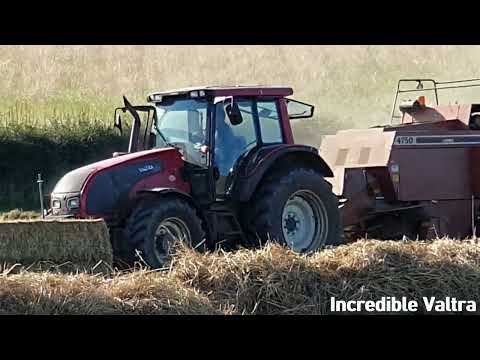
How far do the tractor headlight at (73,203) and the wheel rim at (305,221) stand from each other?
92.8 inches

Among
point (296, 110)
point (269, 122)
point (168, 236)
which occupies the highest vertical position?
point (296, 110)

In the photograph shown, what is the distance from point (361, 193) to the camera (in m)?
11.8

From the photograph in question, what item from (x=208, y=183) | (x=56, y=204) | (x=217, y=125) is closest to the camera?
(x=56, y=204)

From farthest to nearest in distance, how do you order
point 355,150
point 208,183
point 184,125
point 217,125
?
point 355,150 < point 184,125 < point 217,125 < point 208,183

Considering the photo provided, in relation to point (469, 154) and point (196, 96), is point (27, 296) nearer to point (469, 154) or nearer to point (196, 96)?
point (196, 96)

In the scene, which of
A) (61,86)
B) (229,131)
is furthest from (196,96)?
(61,86)

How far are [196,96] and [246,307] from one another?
330 centimetres

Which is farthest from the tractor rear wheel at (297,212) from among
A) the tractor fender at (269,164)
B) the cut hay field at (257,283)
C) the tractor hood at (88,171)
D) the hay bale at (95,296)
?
the hay bale at (95,296)

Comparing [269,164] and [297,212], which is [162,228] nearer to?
[269,164]

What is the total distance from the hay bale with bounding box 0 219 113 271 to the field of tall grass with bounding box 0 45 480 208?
1077 centimetres

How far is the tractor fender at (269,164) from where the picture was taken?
977 cm

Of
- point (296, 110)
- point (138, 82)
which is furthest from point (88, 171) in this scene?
point (138, 82)

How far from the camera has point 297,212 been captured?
1034 cm

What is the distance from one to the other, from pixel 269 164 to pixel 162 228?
151 centimetres
